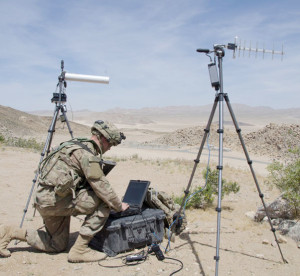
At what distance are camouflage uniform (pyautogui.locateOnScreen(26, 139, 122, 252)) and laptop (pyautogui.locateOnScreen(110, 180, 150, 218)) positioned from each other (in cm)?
34

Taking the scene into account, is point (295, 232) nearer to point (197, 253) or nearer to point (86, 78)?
point (197, 253)

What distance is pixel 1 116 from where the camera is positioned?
37500 millimetres

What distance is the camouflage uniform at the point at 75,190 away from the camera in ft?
12.0

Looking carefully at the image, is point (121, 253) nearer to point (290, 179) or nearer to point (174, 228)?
point (174, 228)

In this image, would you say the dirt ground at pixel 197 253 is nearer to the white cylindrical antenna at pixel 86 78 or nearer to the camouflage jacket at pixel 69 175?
the camouflage jacket at pixel 69 175

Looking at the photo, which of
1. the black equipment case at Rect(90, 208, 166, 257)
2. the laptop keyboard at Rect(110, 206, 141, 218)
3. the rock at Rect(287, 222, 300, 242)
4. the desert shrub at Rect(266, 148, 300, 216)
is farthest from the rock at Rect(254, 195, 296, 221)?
the laptop keyboard at Rect(110, 206, 141, 218)

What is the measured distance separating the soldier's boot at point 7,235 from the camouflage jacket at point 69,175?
0.50 m

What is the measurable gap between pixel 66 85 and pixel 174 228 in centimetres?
288

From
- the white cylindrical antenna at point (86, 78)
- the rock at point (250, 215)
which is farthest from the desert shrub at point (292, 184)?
the white cylindrical antenna at point (86, 78)

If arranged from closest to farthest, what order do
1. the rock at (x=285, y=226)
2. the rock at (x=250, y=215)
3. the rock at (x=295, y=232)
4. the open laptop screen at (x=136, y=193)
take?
1. the open laptop screen at (x=136, y=193)
2. the rock at (x=295, y=232)
3. the rock at (x=285, y=226)
4. the rock at (x=250, y=215)

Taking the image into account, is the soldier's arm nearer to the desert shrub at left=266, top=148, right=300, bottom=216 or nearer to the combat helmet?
the combat helmet

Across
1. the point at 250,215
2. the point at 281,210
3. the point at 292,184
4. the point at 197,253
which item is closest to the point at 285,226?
the point at 281,210

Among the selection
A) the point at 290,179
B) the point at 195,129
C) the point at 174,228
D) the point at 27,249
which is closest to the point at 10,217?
the point at 27,249

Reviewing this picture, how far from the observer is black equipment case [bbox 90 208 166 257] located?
403 centimetres
